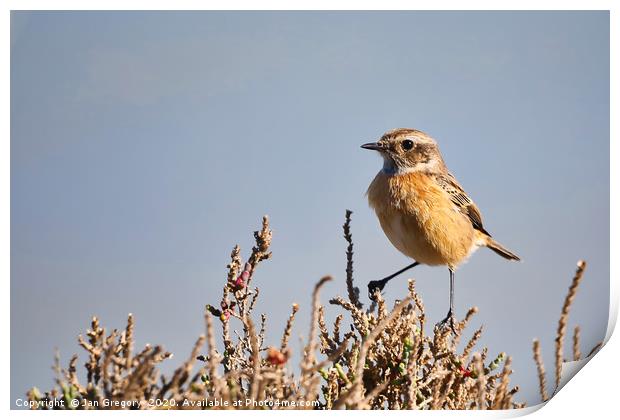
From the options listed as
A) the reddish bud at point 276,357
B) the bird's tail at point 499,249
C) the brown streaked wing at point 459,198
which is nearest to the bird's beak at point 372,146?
the brown streaked wing at point 459,198

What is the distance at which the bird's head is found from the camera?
2682 millimetres

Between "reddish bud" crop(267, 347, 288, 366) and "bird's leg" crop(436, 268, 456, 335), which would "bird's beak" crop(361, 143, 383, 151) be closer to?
"bird's leg" crop(436, 268, 456, 335)

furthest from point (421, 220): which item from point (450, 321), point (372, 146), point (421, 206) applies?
point (450, 321)

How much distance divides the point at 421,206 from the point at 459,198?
0.18 m

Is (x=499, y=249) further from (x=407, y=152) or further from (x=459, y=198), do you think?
(x=407, y=152)

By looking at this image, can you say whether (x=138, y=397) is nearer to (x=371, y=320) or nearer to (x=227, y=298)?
(x=227, y=298)

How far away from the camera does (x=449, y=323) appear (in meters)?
2.23

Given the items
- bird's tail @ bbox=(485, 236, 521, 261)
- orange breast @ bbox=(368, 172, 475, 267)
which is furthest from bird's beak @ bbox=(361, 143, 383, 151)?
bird's tail @ bbox=(485, 236, 521, 261)

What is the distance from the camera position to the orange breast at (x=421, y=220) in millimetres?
2703

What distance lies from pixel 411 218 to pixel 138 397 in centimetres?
139
